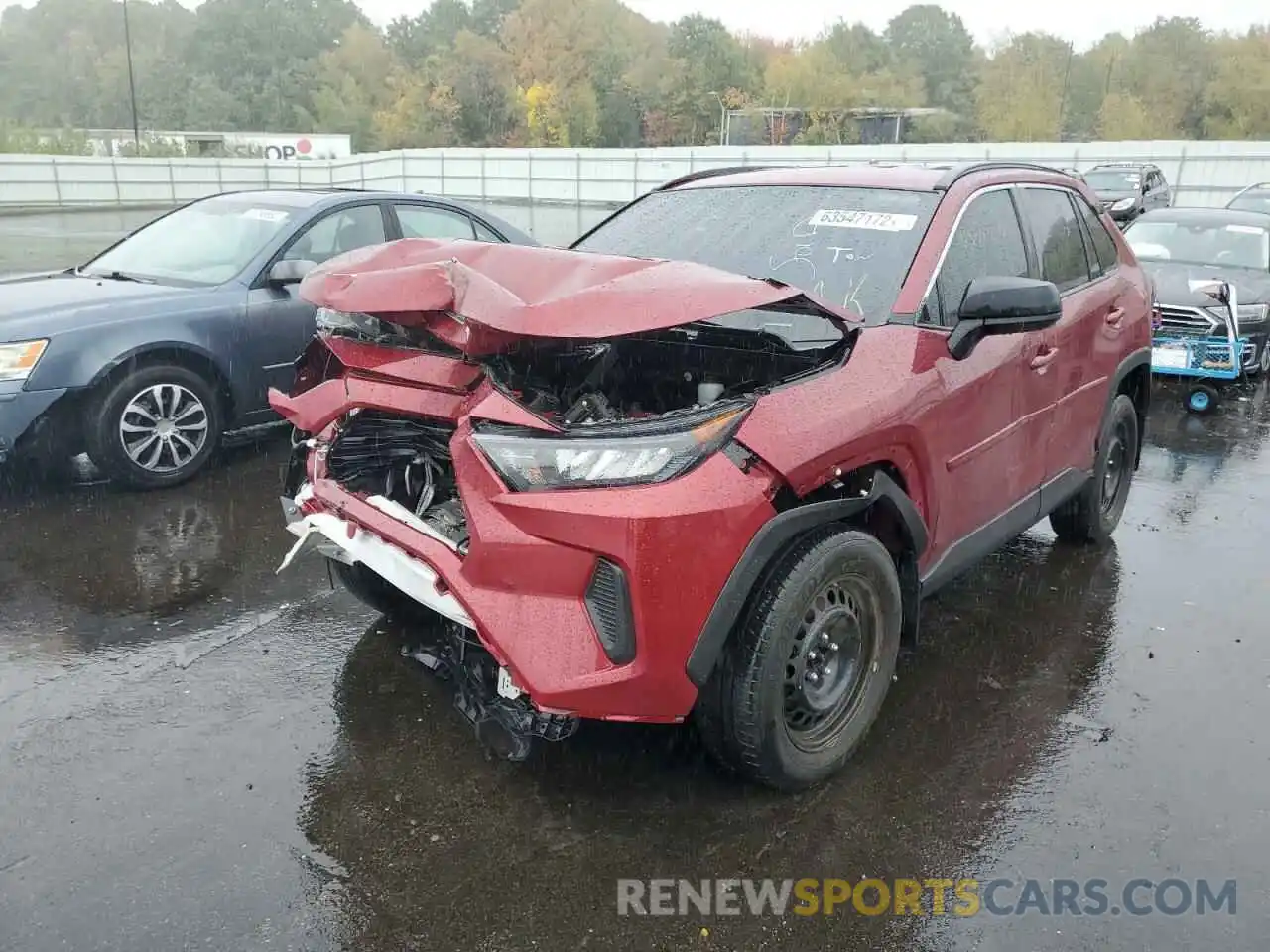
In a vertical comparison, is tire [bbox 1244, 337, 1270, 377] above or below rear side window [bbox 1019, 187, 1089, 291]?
below

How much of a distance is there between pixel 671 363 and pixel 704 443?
0.97 meters

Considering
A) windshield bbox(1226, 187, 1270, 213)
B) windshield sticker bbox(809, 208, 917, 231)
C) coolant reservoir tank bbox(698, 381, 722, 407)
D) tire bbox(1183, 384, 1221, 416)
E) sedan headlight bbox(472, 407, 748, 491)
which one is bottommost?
tire bbox(1183, 384, 1221, 416)

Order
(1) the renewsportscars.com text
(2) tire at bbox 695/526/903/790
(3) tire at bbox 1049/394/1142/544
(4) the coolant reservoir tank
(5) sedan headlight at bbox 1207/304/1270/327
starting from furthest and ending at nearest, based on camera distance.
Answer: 1. (5) sedan headlight at bbox 1207/304/1270/327
2. (3) tire at bbox 1049/394/1142/544
3. (4) the coolant reservoir tank
4. (2) tire at bbox 695/526/903/790
5. (1) the renewsportscars.com text

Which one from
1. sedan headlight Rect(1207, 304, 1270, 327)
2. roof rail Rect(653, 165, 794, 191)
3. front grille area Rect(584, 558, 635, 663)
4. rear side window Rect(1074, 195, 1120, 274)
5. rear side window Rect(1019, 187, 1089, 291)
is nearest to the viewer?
front grille area Rect(584, 558, 635, 663)

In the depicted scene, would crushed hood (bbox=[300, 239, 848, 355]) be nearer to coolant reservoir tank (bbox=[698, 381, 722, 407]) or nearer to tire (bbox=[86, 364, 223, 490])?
coolant reservoir tank (bbox=[698, 381, 722, 407])

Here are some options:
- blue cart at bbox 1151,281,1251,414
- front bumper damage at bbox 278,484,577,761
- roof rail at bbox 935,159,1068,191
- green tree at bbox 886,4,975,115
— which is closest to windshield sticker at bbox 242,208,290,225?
front bumper damage at bbox 278,484,577,761

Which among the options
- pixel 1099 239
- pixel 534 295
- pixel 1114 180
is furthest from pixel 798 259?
pixel 1114 180

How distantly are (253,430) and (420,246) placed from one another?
137 inches

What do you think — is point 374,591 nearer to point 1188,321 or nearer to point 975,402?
point 975,402

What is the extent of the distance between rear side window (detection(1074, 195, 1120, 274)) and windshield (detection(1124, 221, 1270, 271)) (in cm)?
506

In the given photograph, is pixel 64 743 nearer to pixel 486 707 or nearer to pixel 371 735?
pixel 371 735

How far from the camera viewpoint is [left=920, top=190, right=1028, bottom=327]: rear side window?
341 centimetres

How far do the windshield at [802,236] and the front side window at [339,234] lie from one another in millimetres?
2569

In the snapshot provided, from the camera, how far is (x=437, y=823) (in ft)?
9.38
